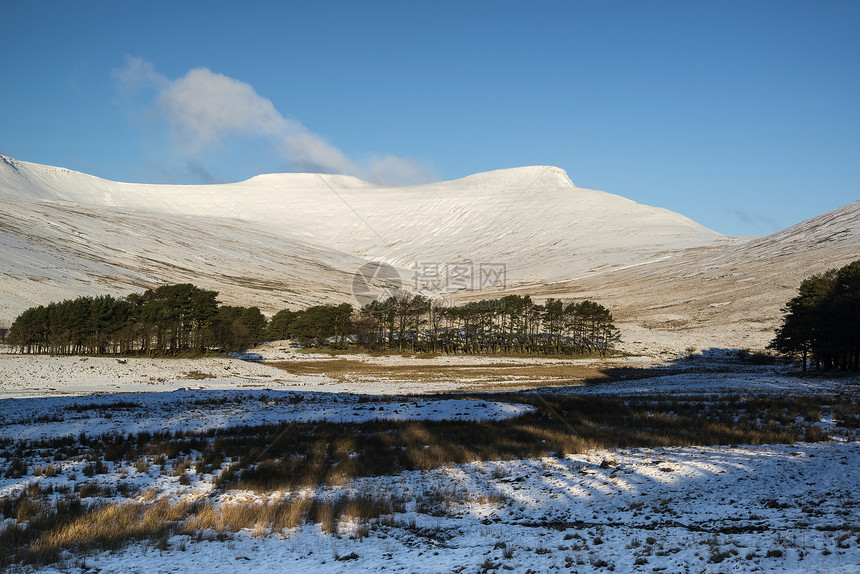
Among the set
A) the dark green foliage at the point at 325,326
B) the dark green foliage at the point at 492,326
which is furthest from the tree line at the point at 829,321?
the dark green foliage at the point at 325,326

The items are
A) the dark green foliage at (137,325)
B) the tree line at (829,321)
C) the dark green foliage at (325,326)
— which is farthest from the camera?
the dark green foliage at (325,326)

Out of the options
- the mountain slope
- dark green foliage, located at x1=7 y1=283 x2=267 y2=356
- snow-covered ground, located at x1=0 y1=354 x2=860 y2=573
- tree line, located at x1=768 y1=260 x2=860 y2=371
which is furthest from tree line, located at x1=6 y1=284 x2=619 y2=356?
snow-covered ground, located at x1=0 y1=354 x2=860 y2=573

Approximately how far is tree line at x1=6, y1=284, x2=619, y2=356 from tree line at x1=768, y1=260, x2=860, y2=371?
3785cm

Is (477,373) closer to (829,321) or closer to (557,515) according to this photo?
(829,321)

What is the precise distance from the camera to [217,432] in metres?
23.7

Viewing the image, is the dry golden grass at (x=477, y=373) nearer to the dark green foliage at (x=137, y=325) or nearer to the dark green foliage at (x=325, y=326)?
the dark green foliage at (x=137, y=325)

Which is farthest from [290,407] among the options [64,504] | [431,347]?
[431,347]

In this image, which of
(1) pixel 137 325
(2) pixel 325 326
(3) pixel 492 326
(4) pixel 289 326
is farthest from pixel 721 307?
(1) pixel 137 325

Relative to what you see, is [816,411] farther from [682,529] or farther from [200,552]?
[200,552]

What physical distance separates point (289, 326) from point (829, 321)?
10605 cm

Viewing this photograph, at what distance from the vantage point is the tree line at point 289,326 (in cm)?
7612

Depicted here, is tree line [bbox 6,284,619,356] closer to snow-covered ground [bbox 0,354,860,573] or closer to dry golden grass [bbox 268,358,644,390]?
dry golden grass [bbox 268,358,644,390]

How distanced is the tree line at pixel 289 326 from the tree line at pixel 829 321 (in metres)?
37.8

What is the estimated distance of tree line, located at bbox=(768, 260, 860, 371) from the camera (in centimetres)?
5272
